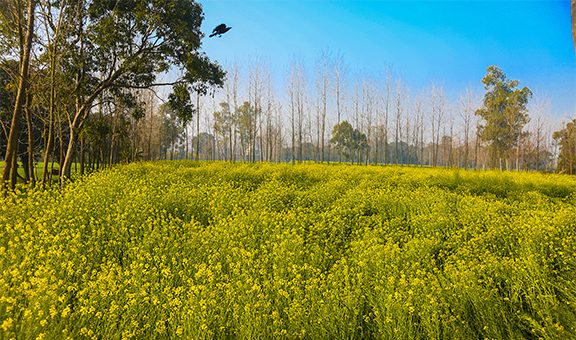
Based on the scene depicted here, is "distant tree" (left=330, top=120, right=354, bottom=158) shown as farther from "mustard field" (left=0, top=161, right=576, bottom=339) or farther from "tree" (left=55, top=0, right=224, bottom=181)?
"mustard field" (left=0, top=161, right=576, bottom=339)

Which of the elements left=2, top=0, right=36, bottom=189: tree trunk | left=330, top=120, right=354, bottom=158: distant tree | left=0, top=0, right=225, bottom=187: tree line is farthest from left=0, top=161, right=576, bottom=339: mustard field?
left=330, top=120, right=354, bottom=158: distant tree

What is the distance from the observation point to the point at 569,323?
11.6ft

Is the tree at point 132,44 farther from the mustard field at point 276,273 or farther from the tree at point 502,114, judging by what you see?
the tree at point 502,114

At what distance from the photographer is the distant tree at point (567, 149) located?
40.4 m

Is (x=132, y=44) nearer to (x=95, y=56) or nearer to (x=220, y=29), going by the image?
(x=95, y=56)

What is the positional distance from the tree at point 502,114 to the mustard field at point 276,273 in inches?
1772

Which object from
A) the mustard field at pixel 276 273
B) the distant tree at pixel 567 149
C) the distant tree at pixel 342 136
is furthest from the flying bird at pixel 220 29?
the distant tree at pixel 342 136

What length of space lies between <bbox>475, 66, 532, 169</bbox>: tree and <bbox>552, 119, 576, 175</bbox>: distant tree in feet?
17.6

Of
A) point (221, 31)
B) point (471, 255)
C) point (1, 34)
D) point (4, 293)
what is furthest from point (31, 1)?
point (471, 255)

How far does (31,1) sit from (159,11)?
5943 mm

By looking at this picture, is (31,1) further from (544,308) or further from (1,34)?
(544,308)

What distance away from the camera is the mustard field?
3.13 m

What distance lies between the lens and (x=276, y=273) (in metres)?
4.29

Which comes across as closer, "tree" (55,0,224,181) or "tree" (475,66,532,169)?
"tree" (55,0,224,181)
